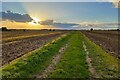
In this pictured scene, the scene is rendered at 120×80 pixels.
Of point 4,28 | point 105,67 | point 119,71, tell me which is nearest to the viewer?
point 119,71

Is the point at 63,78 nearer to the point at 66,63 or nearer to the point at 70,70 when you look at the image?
the point at 70,70

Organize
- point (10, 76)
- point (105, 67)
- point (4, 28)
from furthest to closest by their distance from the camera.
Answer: point (4, 28)
point (105, 67)
point (10, 76)

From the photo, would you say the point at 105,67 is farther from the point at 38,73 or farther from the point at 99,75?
the point at 38,73

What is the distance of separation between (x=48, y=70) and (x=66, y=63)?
312 cm

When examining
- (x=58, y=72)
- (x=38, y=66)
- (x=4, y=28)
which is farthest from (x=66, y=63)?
(x=4, y=28)

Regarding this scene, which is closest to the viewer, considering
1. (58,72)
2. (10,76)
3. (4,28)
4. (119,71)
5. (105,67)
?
(10,76)

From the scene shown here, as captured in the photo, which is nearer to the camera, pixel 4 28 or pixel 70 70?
pixel 70 70

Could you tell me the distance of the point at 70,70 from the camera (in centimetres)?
1900

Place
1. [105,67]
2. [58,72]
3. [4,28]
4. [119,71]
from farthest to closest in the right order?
1. [4,28]
2. [105,67]
3. [119,71]
4. [58,72]

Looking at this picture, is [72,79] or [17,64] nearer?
[72,79]

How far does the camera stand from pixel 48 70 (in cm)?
1908

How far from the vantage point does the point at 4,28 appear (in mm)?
185000

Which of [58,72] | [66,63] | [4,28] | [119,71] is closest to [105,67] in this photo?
[119,71]

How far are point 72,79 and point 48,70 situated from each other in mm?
3009
